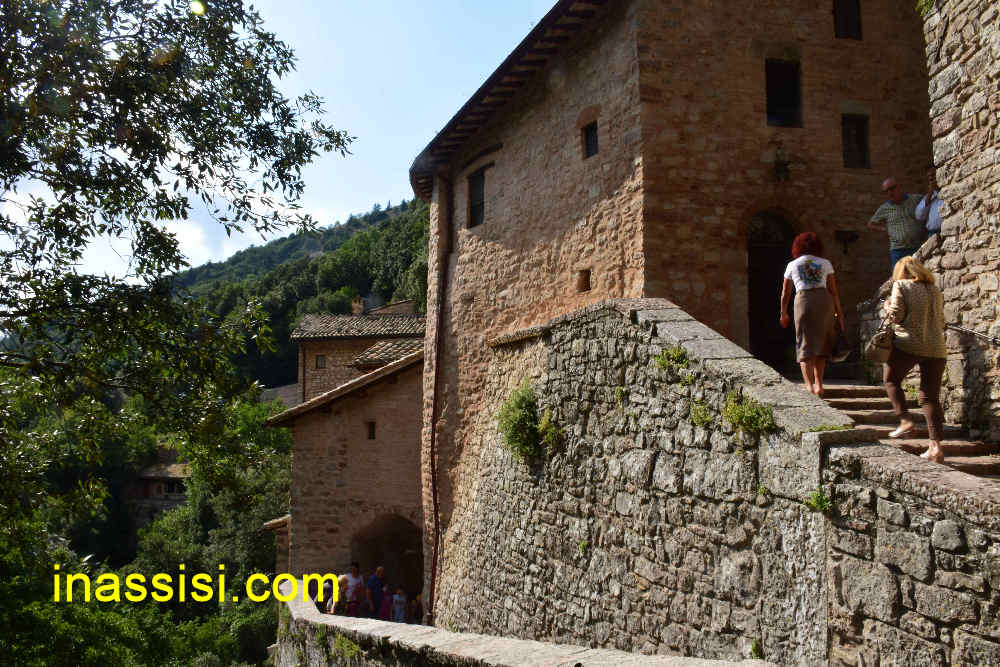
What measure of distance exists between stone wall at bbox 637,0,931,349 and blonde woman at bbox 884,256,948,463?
333cm

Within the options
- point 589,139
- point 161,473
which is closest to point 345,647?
point 589,139

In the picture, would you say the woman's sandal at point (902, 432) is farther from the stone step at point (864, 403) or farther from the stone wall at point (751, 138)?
the stone wall at point (751, 138)

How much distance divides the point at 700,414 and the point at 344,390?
1026cm

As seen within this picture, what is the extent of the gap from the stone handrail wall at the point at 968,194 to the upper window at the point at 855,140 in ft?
9.84

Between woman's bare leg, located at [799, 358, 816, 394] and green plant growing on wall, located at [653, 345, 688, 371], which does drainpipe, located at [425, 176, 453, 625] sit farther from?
woman's bare leg, located at [799, 358, 816, 394]

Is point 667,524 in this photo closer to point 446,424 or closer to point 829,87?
point 829,87

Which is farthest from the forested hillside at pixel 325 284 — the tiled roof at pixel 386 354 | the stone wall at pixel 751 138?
the stone wall at pixel 751 138

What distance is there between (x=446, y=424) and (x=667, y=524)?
7516 mm

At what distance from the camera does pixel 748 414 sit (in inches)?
177

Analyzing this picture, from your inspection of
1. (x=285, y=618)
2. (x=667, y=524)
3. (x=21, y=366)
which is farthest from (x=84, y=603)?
(x=667, y=524)

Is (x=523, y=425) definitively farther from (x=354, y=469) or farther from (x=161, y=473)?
(x=161, y=473)

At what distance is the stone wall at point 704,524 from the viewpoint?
11.1ft

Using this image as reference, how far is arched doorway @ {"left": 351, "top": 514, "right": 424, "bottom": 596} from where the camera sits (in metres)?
14.3

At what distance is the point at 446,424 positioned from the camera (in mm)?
12500
